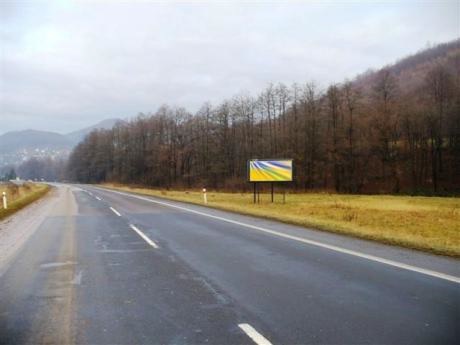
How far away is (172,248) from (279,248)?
8.62 ft

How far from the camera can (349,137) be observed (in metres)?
64.8

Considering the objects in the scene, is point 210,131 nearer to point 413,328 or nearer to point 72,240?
point 72,240

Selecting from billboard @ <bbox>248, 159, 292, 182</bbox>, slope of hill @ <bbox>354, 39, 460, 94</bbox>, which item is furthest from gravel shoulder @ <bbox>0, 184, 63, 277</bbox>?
slope of hill @ <bbox>354, 39, 460, 94</bbox>

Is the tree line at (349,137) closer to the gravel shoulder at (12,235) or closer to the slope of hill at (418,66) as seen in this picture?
the slope of hill at (418,66)

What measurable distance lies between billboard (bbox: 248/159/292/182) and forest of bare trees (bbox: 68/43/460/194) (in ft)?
106

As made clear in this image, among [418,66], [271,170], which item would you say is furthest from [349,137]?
[418,66]

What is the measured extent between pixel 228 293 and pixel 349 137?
60507 mm

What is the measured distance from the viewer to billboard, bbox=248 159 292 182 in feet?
99.7

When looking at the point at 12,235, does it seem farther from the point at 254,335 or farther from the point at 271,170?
the point at 271,170

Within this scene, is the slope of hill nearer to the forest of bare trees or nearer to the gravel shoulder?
the forest of bare trees

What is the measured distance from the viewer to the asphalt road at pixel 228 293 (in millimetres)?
5285

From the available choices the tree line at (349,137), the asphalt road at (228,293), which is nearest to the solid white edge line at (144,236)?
the asphalt road at (228,293)

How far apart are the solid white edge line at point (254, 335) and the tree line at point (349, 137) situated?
56024 millimetres

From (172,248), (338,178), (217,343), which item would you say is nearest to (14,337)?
(217,343)
